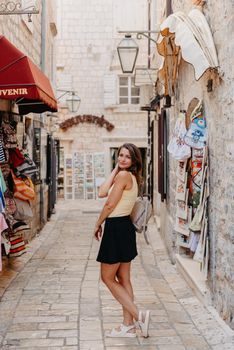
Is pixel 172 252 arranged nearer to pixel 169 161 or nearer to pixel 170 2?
pixel 169 161

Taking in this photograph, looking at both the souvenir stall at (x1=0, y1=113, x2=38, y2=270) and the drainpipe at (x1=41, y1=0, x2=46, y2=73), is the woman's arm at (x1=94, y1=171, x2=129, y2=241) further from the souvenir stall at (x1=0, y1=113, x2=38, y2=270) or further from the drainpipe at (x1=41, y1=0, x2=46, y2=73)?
the drainpipe at (x1=41, y1=0, x2=46, y2=73)

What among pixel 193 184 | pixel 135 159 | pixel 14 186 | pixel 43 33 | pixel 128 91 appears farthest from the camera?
pixel 128 91

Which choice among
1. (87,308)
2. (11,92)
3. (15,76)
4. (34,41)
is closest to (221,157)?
(87,308)

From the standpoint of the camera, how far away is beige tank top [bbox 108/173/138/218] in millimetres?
4699

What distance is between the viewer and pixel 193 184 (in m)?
6.98

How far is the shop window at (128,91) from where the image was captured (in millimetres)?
20953

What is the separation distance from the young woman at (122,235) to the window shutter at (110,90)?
647 inches

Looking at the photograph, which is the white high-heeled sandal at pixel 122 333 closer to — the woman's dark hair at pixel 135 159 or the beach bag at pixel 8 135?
the woman's dark hair at pixel 135 159

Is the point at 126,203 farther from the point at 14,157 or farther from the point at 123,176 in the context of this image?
the point at 14,157

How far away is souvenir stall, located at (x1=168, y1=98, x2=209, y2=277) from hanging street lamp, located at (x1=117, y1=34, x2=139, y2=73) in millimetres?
3370

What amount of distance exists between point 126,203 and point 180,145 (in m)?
2.67

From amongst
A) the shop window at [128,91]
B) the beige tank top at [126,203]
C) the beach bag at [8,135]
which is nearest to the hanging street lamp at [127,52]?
the beach bag at [8,135]

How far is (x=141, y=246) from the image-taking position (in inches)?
417

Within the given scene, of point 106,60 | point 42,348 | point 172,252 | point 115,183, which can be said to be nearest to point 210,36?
point 115,183
